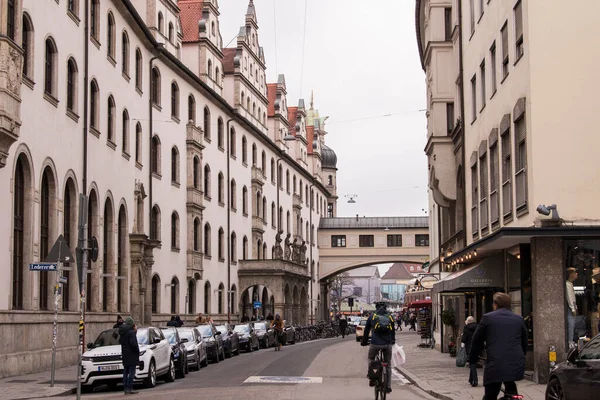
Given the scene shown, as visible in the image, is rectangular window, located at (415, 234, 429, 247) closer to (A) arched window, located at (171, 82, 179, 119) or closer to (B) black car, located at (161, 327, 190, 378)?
(A) arched window, located at (171, 82, 179, 119)

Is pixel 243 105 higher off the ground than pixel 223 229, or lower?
higher

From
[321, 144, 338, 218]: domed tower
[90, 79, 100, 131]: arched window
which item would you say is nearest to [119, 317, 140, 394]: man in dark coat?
[90, 79, 100, 131]: arched window

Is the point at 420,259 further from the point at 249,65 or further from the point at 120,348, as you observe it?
A: the point at 120,348

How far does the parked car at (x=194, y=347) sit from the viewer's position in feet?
99.7

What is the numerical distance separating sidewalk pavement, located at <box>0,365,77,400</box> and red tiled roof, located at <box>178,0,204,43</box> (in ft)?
111

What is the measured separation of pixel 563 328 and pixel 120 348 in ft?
32.6

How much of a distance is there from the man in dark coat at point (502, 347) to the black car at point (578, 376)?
5.96ft

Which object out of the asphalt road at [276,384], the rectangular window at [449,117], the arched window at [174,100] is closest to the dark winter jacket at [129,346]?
the asphalt road at [276,384]

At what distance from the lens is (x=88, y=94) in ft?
120

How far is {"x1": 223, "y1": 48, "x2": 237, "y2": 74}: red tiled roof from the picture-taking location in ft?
221

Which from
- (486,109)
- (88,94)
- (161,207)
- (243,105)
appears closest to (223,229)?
(243,105)

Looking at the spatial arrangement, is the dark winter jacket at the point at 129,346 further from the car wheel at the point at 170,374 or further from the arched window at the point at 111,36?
the arched window at the point at 111,36

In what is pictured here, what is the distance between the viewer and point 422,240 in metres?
99.1

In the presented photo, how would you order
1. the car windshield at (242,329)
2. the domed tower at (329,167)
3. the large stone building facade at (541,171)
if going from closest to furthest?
the large stone building facade at (541,171)
the car windshield at (242,329)
the domed tower at (329,167)
